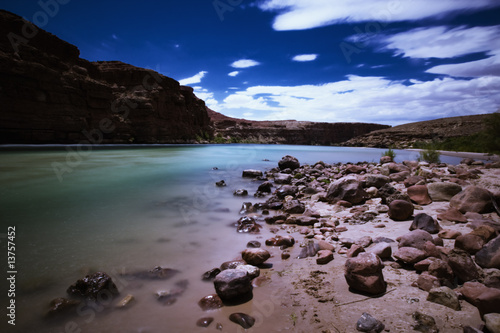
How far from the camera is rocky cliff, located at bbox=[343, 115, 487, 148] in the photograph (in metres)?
52.1

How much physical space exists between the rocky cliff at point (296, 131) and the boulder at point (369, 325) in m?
99.1

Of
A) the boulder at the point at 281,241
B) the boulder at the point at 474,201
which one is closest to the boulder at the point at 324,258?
the boulder at the point at 281,241

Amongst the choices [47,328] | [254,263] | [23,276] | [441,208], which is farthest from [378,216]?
[23,276]

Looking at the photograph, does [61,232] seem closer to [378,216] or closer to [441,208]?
[378,216]

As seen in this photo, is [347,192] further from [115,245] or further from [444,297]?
[115,245]

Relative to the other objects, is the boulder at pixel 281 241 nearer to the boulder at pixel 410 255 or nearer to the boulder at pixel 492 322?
the boulder at pixel 410 255

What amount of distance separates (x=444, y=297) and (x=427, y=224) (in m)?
1.78

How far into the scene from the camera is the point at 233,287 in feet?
8.04

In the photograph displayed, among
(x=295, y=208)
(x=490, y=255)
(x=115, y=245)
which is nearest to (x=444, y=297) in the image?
(x=490, y=255)

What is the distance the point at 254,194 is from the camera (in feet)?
26.3

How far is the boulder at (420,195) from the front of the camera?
481 centimetres

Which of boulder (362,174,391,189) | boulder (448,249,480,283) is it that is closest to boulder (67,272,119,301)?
boulder (448,249,480,283)

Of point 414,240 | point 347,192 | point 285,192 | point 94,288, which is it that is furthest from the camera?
point 285,192

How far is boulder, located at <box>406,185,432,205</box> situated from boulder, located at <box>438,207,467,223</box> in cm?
105
